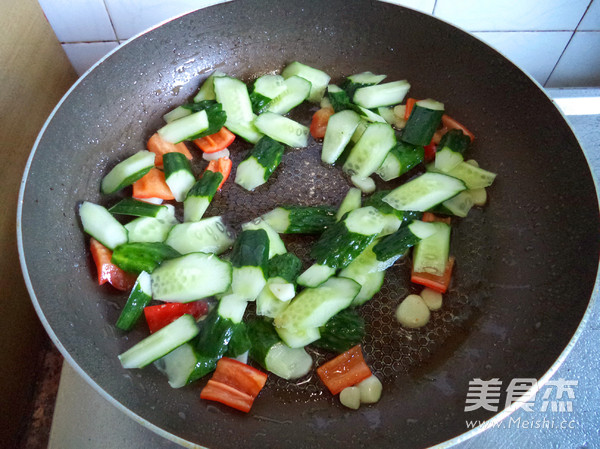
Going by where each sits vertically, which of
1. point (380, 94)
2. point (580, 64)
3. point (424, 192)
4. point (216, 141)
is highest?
point (580, 64)

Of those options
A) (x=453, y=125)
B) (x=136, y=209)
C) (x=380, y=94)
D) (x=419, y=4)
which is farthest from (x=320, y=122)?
(x=136, y=209)

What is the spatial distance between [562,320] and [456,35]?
3.02 ft

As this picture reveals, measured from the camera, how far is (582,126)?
1620mm

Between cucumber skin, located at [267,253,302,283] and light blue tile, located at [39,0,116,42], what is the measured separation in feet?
3.60

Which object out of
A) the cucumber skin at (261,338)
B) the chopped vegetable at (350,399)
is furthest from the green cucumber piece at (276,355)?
the chopped vegetable at (350,399)

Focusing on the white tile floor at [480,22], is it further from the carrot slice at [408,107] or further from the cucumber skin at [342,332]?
the cucumber skin at [342,332]

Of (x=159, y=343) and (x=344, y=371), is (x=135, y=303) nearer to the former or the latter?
(x=159, y=343)

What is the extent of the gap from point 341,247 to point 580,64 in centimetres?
140

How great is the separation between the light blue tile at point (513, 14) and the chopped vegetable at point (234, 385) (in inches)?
54.4

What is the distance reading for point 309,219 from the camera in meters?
1.29

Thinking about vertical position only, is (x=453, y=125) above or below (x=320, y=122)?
above

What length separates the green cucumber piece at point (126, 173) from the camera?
1.32m

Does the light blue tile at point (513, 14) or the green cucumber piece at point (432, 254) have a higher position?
the light blue tile at point (513, 14)

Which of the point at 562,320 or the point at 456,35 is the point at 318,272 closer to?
the point at 562,320
